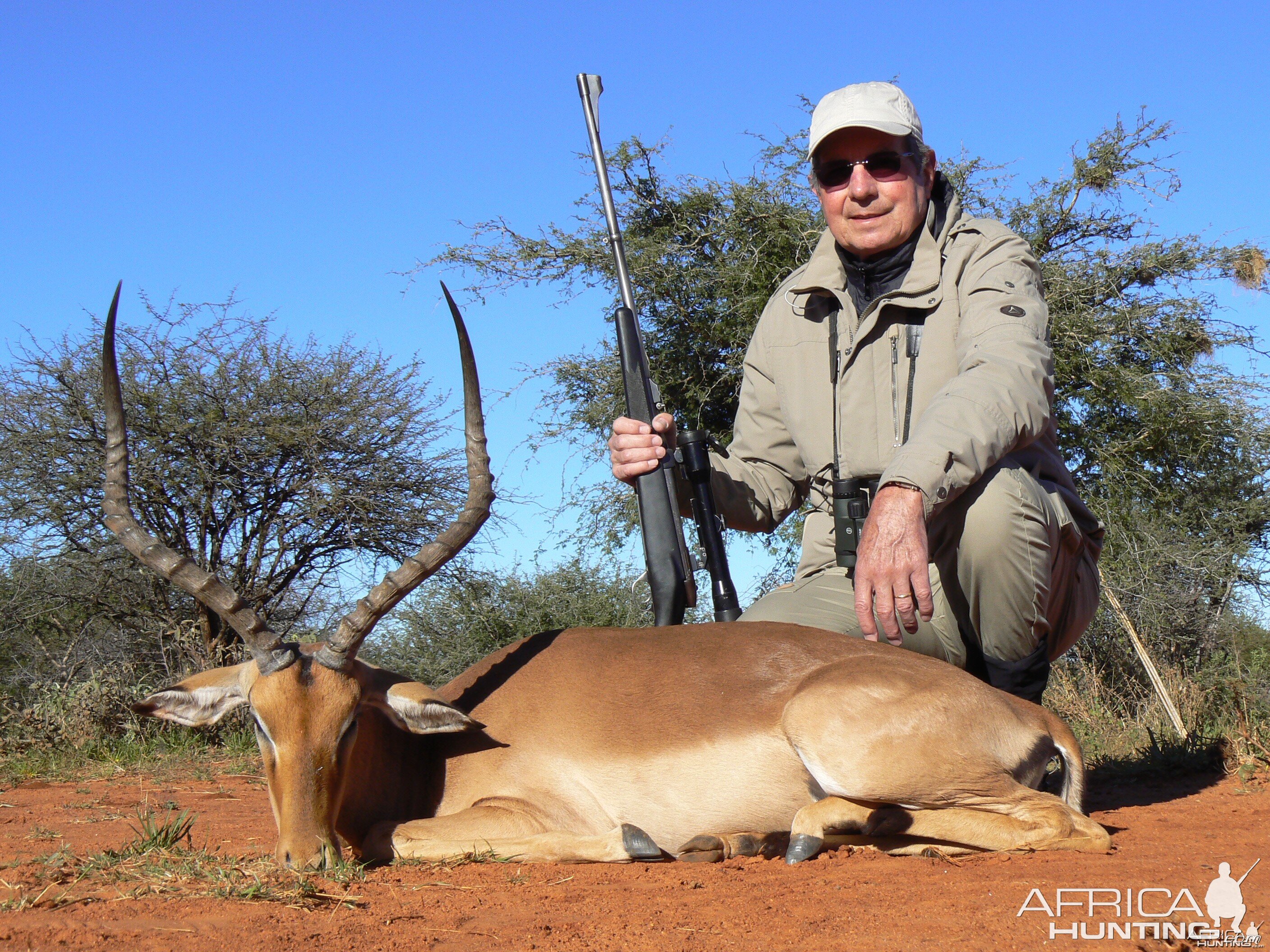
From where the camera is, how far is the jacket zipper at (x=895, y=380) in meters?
4.43

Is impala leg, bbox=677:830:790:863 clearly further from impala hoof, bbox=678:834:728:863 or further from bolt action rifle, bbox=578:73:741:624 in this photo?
bolt action rifle, bbox=578:73:741:624

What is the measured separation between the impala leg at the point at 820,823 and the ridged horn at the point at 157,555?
5.63 feet

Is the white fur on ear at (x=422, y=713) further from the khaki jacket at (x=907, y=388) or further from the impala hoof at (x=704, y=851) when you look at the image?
the khaki jacket at (x=907, y=388)

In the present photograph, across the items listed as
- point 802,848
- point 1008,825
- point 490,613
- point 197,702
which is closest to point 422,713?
point 197,702

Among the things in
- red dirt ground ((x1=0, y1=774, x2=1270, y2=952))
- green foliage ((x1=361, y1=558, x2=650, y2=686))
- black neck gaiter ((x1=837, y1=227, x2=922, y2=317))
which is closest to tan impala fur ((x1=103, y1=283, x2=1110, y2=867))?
red dirt ground ((x1=0, y1=774, x2=1270, y2=952))

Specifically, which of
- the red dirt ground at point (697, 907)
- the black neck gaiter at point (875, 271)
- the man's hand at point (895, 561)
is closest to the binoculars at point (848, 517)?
the black neck gaiter at point (875, 271)

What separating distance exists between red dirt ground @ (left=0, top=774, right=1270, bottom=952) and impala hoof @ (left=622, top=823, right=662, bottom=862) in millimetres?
98

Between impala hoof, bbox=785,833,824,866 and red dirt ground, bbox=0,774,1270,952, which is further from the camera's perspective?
impala hoof, bbox=785,833,824,866

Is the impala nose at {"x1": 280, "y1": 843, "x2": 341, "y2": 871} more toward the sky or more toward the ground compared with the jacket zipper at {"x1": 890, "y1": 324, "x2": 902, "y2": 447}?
more toward the ground

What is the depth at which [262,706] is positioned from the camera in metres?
3.67

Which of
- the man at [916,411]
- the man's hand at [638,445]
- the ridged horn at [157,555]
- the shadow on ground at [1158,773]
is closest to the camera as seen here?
the ridged horn at [157,555]

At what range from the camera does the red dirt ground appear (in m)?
2.53

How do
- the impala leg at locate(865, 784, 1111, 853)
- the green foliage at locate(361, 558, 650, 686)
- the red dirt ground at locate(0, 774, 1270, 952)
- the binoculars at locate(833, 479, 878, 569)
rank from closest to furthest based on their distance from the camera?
the red dirt ground at locate(0, 774, 1270, 952), the impala leg at locate(865, 784, 1111, 853), the binoculars at locate(833, 479, 878, 569), the green foliage at locate(361, 558, 650, 686)

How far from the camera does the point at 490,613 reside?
10344mm
